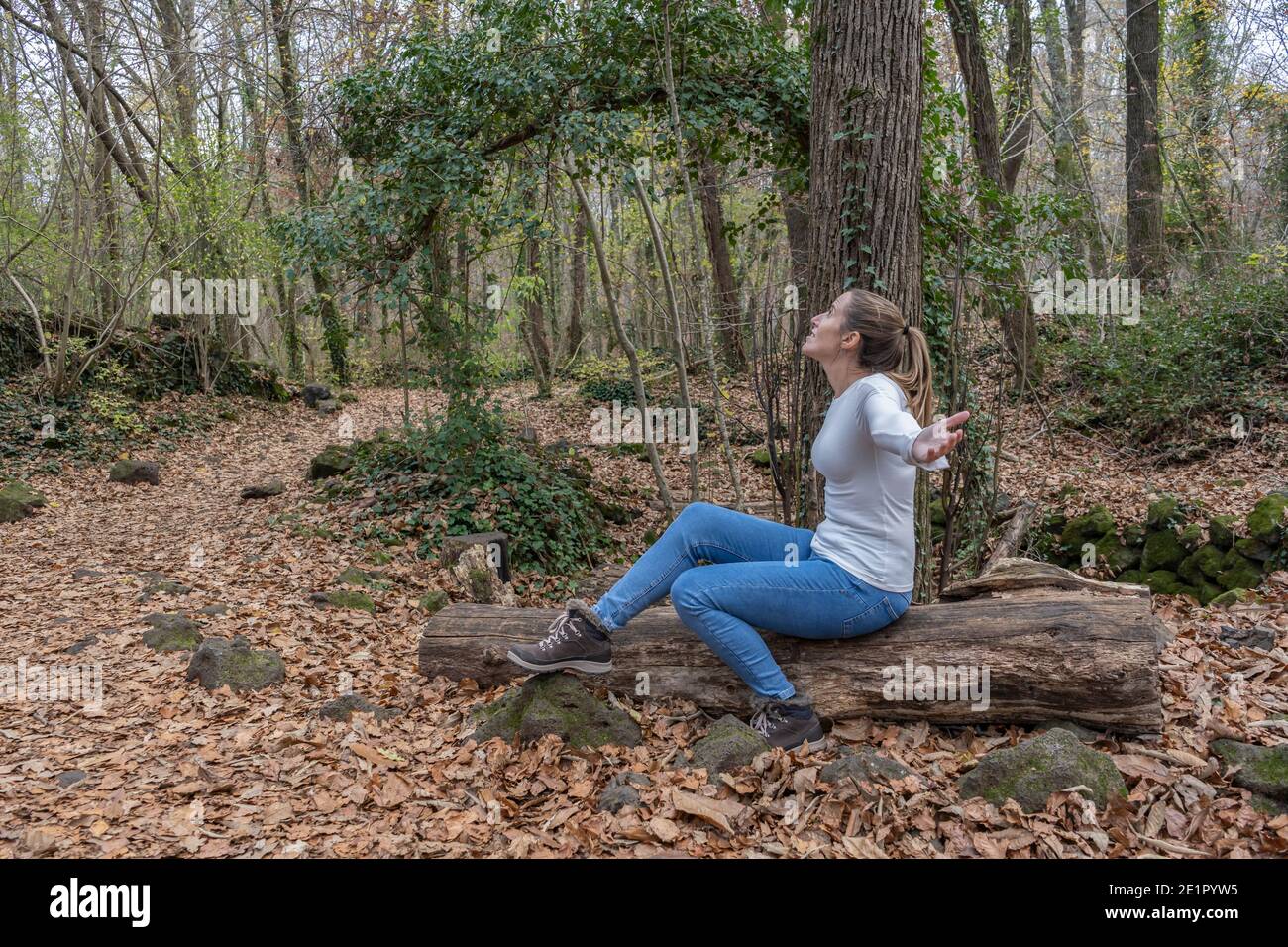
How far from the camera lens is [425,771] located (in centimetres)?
363

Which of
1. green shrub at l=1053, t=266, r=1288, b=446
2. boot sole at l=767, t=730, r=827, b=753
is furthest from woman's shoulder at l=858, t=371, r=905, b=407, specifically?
green shrub at l=1053, t=266, r=1288, b=446

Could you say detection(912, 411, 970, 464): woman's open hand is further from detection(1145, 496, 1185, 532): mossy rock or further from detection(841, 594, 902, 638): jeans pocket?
detection(1145, 496, 1185, 532): mossy rock

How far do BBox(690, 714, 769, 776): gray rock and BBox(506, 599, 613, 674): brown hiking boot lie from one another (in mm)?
559

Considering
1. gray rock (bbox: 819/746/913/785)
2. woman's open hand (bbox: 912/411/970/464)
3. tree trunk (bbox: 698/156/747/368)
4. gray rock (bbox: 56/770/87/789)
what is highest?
tree trunk (bbox: 698/156/747/368)

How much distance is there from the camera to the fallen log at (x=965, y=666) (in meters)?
3.29

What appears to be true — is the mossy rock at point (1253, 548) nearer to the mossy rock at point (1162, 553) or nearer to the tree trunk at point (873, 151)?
the mossy rock at point (1162, 553)

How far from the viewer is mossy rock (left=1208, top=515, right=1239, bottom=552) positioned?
683 centimetres

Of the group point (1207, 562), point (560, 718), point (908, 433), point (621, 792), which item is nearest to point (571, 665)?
point (560, 718)

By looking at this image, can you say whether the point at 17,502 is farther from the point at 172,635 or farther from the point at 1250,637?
the point at 1250,637

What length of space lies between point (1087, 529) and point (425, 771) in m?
6.77

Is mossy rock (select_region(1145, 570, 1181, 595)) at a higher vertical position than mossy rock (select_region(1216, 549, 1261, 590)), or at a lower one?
lower

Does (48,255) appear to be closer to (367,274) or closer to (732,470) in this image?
(367,274)

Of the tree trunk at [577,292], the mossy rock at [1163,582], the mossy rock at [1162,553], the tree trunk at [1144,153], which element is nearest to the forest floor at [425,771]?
the mossy rock at [1163,582]

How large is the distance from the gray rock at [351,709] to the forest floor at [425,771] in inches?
1.8
